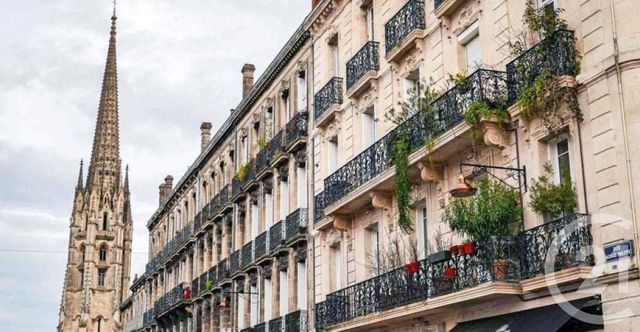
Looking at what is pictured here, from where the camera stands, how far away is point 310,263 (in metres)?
28.5

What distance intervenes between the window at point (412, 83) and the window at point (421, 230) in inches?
112

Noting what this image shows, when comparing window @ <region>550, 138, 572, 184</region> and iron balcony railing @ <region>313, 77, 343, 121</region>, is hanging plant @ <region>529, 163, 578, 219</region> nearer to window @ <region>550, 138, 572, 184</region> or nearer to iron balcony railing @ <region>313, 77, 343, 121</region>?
window @ <region>550, 138, 572, 184</region>

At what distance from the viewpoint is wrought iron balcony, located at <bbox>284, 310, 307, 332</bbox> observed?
2842cm

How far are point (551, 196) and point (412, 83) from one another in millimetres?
7536

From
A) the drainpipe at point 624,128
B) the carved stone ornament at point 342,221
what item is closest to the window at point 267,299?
the carved stone ornament at point 342,221

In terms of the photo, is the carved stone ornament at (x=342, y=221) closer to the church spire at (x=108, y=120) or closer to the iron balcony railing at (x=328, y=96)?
the iron balcony railing at (x=328, y=96)

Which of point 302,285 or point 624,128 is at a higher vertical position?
point 624,128

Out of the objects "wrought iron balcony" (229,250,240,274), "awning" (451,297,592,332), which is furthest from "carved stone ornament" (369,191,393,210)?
"wrought iron balcony" (229,250,240,274)

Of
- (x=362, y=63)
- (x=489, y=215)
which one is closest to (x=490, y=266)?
(x=489, y=215)

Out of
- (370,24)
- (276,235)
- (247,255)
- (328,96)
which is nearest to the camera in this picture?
(370,24)

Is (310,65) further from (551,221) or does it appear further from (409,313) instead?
(551,221)

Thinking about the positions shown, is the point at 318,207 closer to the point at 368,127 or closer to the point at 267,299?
the point at 368,127

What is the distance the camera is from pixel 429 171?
20641mm

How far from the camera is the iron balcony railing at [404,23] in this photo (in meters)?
22.5
